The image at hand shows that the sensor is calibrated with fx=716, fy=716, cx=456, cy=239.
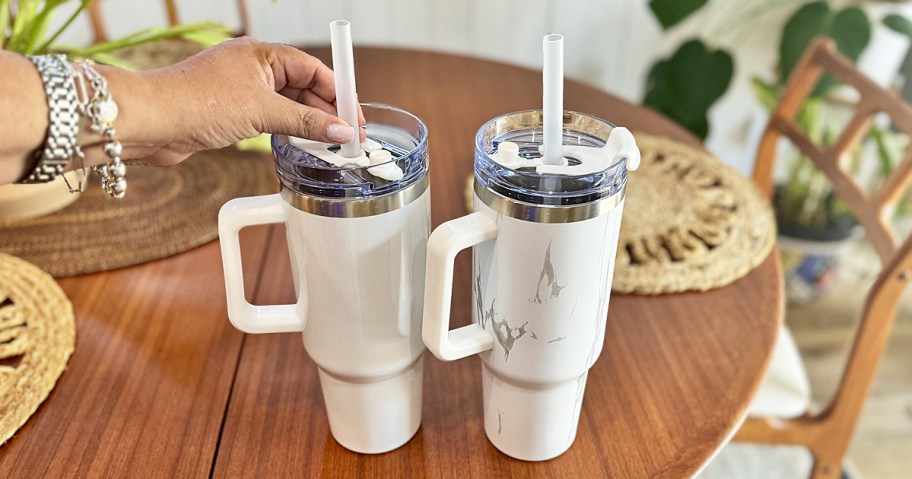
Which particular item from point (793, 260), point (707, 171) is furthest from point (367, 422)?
point (793, 260)

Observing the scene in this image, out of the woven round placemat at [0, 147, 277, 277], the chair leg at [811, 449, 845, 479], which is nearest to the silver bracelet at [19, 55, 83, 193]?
the woven round placemat at [0, 147, 277, 277]

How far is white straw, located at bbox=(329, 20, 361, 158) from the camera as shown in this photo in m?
0.48

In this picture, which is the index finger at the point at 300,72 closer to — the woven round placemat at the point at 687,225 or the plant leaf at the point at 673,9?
the woven round placemat at the point at 687,225

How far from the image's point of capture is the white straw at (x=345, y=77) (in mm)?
478

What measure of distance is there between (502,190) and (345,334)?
17cm

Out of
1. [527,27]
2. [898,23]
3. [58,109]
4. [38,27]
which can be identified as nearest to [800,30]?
[898,23]

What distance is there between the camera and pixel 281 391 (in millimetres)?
687

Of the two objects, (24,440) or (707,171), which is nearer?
(24,440)

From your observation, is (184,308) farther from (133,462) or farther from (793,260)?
(793,260)

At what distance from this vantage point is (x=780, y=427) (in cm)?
108

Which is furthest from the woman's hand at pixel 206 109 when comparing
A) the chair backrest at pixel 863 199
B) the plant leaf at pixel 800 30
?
the plant leaf at pixel 800 30

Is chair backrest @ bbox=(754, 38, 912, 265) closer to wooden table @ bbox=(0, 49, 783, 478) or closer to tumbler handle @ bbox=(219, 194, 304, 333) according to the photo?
wooden table @ bbox=(0, 49, 783, 478)

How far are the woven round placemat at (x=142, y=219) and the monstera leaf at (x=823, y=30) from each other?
1.33 metres

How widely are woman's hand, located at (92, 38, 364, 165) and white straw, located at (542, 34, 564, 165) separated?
0.14 m
